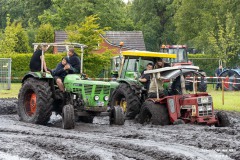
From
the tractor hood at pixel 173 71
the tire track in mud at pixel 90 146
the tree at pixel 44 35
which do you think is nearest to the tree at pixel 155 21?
the tree at pixel 44 35

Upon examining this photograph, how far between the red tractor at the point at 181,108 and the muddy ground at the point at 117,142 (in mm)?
402

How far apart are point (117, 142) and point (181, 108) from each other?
4610mm

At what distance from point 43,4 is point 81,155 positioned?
6614 cm

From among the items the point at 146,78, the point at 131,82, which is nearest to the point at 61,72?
the point at 131,82

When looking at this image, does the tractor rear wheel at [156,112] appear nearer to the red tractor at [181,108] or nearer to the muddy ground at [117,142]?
the red tractor at [181,108]

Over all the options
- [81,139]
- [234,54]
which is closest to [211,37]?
[234,54]

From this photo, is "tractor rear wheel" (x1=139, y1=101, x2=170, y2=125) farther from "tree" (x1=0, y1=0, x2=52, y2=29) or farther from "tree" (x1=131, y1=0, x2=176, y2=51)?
"tree" (x1=0, y1=0, x2=52, y2=29)

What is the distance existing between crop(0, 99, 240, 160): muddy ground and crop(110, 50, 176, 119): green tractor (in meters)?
1.48

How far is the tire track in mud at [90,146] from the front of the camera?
10.5 m

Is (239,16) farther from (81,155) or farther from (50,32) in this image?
(81,155)

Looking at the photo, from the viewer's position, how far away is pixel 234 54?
4566 centimetres

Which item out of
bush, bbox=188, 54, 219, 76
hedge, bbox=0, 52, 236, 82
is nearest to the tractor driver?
hedge, bbox=0, 52, 236, 82

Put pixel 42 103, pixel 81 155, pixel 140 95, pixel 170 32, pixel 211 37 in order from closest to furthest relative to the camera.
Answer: pixel 81 155 < pixel 42 103 < pixel 140 95 < pixel 211 37 < pixel 170 32

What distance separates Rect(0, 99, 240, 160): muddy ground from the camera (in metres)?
10.5
